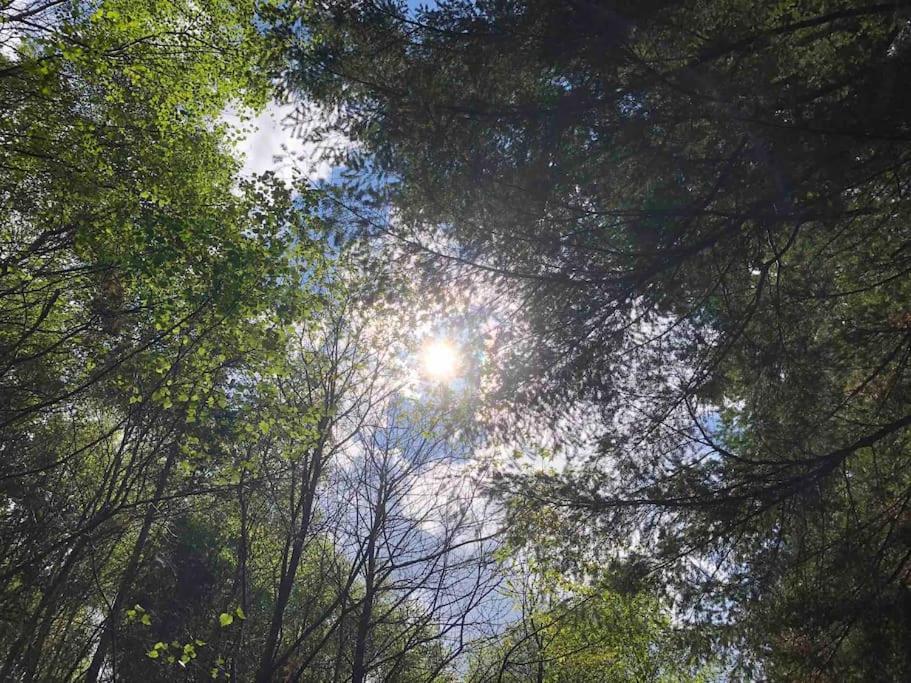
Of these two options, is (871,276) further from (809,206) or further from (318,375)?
(318,375)

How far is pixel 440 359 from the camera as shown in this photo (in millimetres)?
5996

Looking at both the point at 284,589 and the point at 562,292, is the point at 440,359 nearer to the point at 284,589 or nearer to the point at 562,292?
the point at 562,292

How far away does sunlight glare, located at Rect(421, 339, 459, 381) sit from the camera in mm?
5809

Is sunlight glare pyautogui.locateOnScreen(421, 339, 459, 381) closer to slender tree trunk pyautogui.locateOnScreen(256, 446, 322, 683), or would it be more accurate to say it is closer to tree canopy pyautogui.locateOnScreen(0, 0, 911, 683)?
tree canopy pyautogui.locateOnScreen(0, 0, 911, 683)

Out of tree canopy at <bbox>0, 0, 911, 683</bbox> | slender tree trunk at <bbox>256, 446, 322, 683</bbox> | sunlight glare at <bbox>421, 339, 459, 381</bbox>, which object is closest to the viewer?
tree canopy at <bbox>0, 0, 911, 683</bbox>

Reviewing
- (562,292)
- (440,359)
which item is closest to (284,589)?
(440,359)

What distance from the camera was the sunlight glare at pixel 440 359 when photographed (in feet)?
19.1

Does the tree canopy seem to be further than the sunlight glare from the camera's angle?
No

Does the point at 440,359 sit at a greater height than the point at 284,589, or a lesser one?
greater

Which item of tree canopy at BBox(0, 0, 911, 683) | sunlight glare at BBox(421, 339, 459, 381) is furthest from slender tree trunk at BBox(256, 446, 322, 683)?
sunlight glare at BBox(421, 339, 459, 381)

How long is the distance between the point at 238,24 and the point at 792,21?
25.2ft

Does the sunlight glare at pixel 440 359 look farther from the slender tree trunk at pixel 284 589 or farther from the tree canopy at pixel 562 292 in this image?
the slender tree trunk at pixel 284 589

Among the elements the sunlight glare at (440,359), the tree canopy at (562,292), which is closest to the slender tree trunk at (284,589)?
the tree canopy at (562,292)

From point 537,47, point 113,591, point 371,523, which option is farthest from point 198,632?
point 537,47
